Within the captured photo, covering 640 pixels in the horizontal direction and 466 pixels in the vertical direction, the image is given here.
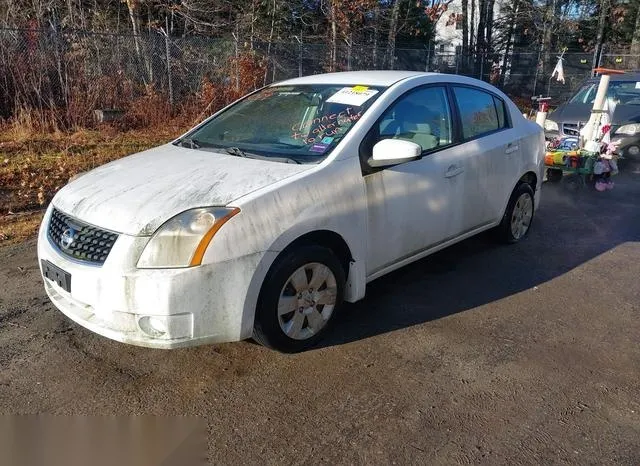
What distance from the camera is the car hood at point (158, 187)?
2.98 m

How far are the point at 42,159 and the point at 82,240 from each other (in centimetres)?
663

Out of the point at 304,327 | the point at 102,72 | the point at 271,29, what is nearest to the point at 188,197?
the point at 304,327

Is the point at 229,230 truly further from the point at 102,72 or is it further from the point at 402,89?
the point at 102,72

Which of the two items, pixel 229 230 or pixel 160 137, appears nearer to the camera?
pixel 229 230

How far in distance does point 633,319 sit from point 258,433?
9.39ft

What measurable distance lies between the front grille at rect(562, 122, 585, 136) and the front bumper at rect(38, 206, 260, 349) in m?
8.45

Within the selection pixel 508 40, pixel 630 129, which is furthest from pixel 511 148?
pixel 508 40

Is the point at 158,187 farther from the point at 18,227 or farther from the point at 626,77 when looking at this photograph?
the point at 626,77

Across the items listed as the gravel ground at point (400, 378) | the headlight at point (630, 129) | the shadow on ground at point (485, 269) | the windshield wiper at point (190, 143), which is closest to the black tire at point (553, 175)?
the shadow on ground at point (485, 269)

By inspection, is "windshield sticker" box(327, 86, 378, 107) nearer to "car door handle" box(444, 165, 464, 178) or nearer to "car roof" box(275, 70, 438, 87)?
"car roof" box(275, 70, 438, 87)

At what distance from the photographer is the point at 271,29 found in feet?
59.9

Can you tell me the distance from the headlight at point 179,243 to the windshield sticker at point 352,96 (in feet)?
5.04

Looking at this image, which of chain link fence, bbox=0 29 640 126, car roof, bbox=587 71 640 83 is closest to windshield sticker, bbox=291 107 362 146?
chain link fence, bbox=0 29 640 126

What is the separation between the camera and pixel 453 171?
→ 4301 mm
